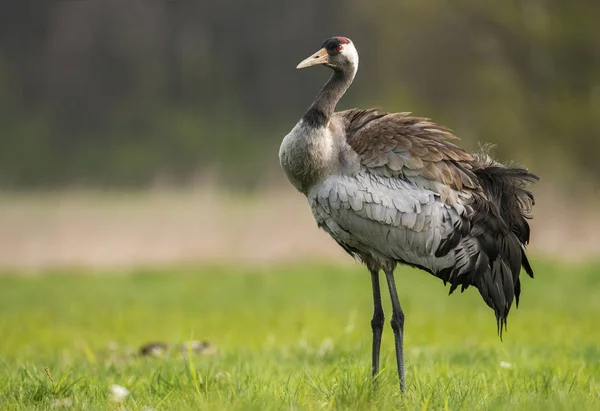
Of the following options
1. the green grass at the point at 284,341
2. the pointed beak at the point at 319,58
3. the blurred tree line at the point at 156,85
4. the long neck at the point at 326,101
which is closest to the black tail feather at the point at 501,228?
the green grass at the point at 284,341

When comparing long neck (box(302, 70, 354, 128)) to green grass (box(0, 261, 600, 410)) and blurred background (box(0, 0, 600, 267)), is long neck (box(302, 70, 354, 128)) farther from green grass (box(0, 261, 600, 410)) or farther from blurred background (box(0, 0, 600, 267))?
blurred background (box(0, 0, 600, 267))

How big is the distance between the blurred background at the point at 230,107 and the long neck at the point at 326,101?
12.1 meters

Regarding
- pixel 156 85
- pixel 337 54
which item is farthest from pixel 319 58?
pixel 156 85

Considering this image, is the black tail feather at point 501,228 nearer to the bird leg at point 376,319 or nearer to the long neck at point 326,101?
the bird leg at point 376,319

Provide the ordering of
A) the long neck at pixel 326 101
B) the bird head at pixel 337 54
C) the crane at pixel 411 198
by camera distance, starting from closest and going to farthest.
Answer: the crane at pixel 411 198 → the long neck at pixel 326 101 → the bird head at pixel 337 54

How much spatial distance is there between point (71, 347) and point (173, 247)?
37.7 ft

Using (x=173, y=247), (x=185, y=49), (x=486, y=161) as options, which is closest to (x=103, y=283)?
(x=173, y=247)

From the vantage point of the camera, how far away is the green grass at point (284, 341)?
5668 millimetres

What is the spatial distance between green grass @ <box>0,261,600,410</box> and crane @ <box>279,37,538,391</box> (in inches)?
29.4

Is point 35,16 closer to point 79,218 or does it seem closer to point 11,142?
point 11,142

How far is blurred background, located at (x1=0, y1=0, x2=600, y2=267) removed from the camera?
1911 cm

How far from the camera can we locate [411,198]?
6520 mm

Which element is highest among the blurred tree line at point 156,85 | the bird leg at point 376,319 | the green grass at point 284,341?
the blurred tree line at point 156,85

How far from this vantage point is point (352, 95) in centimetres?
4641
